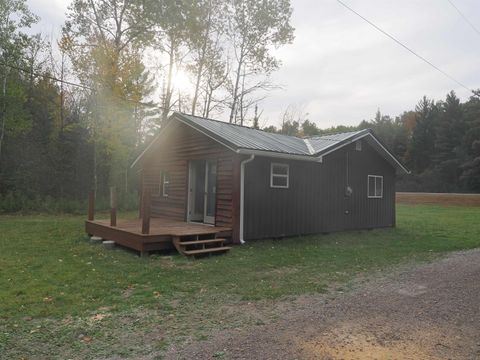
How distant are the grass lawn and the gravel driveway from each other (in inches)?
14.2

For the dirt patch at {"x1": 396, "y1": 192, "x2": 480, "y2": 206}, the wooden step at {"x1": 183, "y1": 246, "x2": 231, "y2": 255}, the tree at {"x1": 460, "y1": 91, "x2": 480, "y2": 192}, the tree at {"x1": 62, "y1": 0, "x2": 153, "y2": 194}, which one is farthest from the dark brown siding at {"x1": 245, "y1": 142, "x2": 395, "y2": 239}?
the tree at {"x1": 460, "y1": 91, "x2": 480, "y2": 192}

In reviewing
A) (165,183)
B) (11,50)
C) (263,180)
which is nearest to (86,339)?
(263,180)

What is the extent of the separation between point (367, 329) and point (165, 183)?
10.1m

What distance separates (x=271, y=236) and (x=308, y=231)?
5.09 ft

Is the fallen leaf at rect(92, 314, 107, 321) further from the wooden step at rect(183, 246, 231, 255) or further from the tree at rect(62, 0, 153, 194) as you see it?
the tree at rect(62, 0, 153, 194)

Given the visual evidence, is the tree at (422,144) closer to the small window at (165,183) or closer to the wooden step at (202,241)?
the small window at (165,183)

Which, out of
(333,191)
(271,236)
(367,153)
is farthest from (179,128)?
(367,153)

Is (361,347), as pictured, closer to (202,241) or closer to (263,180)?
(202,241)

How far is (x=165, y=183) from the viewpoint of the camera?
43.9 ft

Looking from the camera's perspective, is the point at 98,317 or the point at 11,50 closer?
the point at 98,317

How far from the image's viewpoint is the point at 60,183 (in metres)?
20.9

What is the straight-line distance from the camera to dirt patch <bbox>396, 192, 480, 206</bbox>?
98.8 ft

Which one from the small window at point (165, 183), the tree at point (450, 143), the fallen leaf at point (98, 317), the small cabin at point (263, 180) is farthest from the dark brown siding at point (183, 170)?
the tree at point (450, 143)

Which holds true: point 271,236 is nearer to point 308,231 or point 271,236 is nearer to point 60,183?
point 308,231
